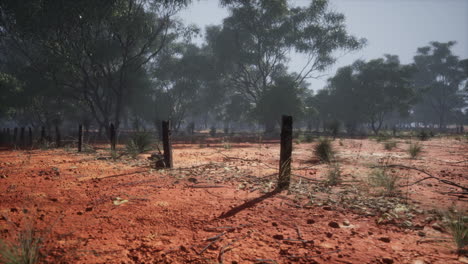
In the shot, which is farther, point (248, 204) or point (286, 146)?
point (286, 146)

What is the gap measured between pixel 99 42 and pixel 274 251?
21.0 m

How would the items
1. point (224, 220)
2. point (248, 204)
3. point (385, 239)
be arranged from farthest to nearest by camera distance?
point (248, 204)
point (224, 220)
point (385, 239)

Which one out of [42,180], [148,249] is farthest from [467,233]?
[42,180]

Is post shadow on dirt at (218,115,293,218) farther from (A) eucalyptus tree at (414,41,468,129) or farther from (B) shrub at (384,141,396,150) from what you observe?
(A) eucalyptus tree at (414,41,468,129)

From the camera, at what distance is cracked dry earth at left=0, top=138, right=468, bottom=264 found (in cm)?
231

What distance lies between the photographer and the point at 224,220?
3070 millimetres

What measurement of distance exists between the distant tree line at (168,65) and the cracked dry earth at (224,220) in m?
14.2

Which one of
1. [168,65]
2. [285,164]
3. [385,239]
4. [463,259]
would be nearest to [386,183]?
[285,164]

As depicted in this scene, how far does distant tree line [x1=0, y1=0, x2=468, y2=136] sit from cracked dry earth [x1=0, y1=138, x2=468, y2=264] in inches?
560

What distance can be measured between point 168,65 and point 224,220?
99.8 feet

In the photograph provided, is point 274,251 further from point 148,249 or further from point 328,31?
point 328,31

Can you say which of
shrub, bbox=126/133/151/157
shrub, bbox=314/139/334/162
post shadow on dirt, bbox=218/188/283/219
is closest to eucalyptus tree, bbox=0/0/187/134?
shrub, bbox=126/133/151/157

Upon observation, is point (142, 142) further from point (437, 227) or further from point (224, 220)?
point (437, 227)

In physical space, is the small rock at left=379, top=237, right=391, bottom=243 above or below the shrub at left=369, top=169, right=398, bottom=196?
below
